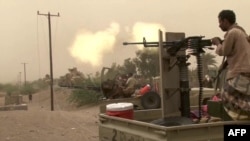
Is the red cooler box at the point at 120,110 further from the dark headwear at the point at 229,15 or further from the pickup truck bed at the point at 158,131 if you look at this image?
the dark headwear at the point at 229,15

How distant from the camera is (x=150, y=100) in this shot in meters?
10.6

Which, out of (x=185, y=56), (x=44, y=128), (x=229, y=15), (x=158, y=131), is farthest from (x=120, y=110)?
(x=44, y=128)

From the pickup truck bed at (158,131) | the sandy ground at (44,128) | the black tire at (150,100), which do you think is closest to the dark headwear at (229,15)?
the pickup truck bed at (158,131)

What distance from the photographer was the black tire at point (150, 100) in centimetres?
983

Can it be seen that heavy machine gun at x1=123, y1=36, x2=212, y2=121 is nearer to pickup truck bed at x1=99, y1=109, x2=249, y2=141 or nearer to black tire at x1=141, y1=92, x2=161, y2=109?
pickup truck bed at x1=99, y1=109, x2=249, y2=141

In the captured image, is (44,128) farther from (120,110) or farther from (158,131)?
(158,131)

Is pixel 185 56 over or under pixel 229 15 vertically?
under

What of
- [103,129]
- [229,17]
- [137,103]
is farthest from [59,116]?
[229,17]

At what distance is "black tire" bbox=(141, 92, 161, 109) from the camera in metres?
9.83

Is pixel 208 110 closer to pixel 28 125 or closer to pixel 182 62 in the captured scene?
pixel 182 62

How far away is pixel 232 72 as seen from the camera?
4012mm

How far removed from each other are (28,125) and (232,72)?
35.7ft

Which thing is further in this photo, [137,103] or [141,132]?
[137,103]

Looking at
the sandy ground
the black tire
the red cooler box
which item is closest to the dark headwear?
the red cooler box
